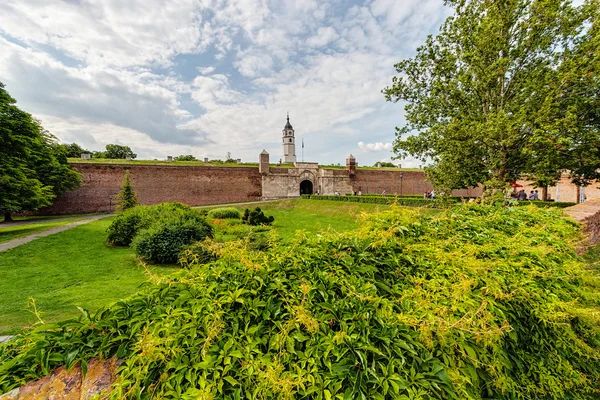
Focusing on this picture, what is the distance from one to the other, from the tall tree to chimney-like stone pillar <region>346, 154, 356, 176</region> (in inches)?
934

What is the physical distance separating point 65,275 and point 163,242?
8.22 feet

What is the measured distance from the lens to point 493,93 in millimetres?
10180

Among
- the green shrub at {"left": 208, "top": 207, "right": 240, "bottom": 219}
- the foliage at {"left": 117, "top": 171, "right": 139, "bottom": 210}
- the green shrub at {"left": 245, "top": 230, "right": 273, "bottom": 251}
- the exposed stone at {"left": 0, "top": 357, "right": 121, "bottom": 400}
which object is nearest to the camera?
the exposed stone at {"left": 0, "top": 357, "right": 121, "bottom": 400}

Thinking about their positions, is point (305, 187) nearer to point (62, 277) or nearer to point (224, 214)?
point (224, 214)

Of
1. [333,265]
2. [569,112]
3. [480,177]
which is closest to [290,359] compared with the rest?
[333,265]

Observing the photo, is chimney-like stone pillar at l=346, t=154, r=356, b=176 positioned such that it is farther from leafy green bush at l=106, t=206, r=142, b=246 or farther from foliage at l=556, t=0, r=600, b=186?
leafy green bush at l=106, t=206, r=142, b=246

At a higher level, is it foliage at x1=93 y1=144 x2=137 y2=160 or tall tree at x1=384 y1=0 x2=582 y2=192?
foliage at x1=93 y1=144 x2=137 y2=160

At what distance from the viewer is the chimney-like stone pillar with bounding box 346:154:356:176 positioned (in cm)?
3556

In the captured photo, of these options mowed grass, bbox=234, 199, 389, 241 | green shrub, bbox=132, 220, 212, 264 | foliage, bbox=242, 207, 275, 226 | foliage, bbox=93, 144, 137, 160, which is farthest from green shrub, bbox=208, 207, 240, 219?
foliage, bbox=93, 144, 137, 160

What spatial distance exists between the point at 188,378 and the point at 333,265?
1073mm

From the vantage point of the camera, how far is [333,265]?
6.10 feet

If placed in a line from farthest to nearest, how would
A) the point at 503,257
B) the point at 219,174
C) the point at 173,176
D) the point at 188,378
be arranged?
the point at 219,174, the point at 173,176, the point at 503,257, the point at 188,378

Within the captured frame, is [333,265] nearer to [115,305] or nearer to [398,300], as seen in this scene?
[398,300]

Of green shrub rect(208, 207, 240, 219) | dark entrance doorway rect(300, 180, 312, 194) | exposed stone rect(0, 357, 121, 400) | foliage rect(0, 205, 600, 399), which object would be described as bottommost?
green shrub rect(208, 207, 240, 219)
